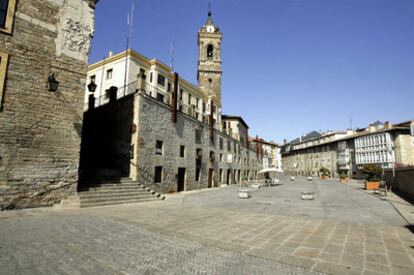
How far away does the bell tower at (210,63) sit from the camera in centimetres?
3959

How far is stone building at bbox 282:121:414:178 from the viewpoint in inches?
1745

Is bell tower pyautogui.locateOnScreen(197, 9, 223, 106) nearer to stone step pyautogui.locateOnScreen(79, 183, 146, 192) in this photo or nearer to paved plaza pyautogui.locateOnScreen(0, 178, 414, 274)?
stone step pyautogui.locateOnScreen(79, 183, 146, 192)

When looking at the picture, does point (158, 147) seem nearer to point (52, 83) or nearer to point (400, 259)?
point (52, 83)

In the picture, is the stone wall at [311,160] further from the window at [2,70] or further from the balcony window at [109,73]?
the window at [2,70]

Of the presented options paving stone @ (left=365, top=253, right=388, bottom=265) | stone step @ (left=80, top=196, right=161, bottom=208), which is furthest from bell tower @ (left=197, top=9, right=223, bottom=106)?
paving stone @ (left=365, top=253, right=388, bottom=265)

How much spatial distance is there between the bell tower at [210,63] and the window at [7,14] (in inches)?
1206

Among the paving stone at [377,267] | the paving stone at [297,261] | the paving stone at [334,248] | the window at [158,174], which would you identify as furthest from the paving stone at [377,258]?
the window at [158,174]

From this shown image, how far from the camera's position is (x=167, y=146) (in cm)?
1895

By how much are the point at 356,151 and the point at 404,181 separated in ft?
129

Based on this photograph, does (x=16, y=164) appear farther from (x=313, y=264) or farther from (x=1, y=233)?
(x=313, y=264)

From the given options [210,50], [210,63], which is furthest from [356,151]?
[210,50]

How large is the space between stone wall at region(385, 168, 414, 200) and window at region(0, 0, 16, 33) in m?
23.2

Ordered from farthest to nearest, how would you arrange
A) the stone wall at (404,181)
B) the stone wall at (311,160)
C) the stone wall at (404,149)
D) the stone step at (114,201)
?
1. the stone wall at (311,160)
2. the stone wall at (404,149)
3. the stone wall at (404,181)
4. the stone step at (114,201)

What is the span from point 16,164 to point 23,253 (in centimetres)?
653
